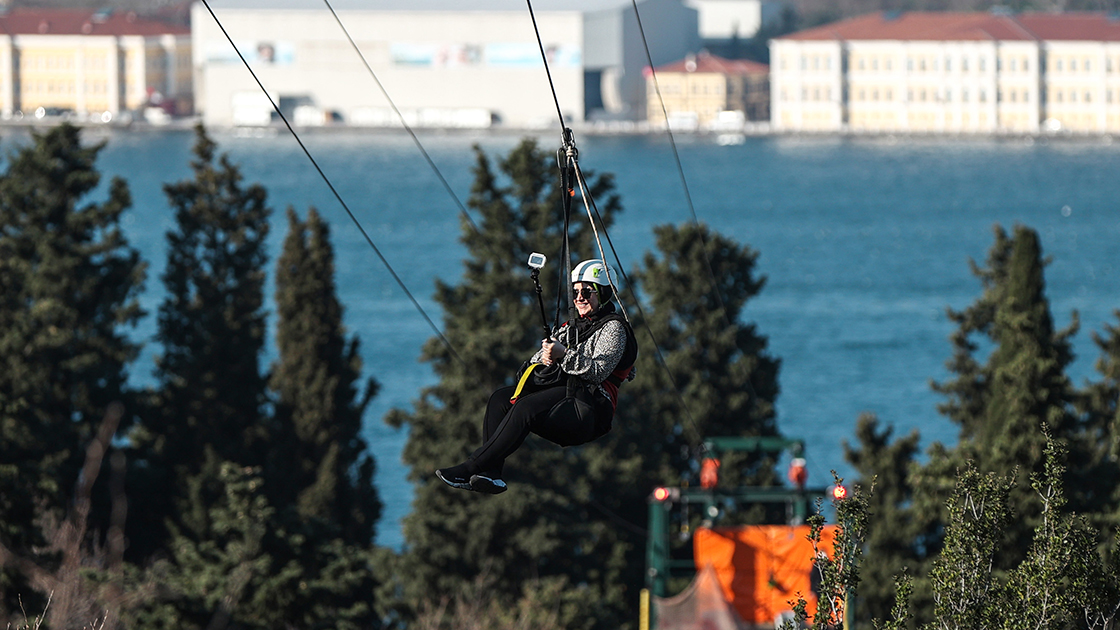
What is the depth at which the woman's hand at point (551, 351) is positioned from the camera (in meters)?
9.63

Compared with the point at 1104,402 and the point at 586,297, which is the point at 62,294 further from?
the point at 586,297

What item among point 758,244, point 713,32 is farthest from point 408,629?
point 713,32

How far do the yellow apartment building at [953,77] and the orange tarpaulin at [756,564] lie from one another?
142 meters

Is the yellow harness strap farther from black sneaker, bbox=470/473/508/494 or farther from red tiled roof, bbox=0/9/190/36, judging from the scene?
red tiled roof, bbox=0/9/190/36

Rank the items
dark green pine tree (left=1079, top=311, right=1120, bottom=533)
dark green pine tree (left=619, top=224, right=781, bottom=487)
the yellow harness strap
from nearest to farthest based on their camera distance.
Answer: the yellow harness strap → dark green pine tree (left=1079, top=311, right=1120, bottom=533) → dark green pine tree (left=619, top=224, right=781, bottom=487)

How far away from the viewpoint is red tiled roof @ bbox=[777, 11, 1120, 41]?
16012 centimetres

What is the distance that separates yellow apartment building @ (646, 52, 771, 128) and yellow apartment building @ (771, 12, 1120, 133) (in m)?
5.06

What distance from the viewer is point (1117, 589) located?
10953mm

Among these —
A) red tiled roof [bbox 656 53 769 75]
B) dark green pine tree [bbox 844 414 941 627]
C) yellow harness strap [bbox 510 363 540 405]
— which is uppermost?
red tiled roof [bbox 656 53 769 75]

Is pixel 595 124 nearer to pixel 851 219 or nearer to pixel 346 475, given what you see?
pixel 851 219

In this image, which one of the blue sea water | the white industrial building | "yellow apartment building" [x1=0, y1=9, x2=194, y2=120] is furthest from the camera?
"yellow apartment building" [x1=0, y1=9, x2=194, y2=120]

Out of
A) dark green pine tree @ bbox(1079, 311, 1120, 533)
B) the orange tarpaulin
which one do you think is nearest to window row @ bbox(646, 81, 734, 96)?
dark green pine tree @ bbox(1079, 311, 1120, 533)

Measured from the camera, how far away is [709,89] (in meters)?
166

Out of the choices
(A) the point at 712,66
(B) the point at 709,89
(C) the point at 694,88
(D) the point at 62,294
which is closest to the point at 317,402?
(D) the point at 62,294
